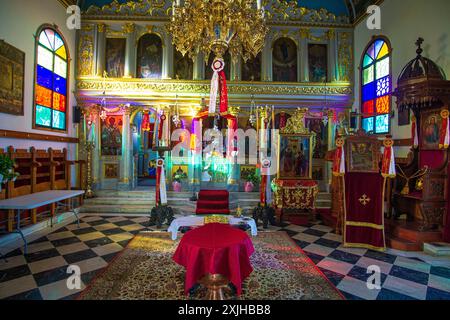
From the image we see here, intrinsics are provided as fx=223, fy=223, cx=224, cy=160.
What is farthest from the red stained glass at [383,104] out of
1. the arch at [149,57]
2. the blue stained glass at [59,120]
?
the blue stained glass at [59,120]

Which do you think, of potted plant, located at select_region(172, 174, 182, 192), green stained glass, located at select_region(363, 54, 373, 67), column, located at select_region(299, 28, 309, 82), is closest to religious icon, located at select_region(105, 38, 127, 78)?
potted plant, located at select_region(172, 174, 182, 192)

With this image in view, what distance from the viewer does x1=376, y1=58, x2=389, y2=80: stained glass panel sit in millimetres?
7332

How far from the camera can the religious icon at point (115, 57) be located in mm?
9078

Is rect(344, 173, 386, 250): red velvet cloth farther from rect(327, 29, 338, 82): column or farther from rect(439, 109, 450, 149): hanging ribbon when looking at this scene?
rect(327, 29, 338, 82): column

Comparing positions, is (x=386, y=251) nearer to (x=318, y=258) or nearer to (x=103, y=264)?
(x=318, y=258)

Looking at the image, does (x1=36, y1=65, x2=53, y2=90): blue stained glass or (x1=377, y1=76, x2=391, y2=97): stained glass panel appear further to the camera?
(x1=377, y1=76, x2=391, y2=97): stained glass panel

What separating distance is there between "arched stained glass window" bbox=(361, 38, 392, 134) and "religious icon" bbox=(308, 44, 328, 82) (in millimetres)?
1410

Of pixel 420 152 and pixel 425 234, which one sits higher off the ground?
pixel 420 152

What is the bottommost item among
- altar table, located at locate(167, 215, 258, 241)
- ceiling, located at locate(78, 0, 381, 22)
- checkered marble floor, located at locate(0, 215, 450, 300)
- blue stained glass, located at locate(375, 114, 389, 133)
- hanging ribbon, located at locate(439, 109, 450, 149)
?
checkered marble floor, located at locate(0, 215, 450, 300)

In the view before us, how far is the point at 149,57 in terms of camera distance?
916cm

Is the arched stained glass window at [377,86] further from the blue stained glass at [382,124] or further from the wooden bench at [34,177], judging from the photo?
the wooden bench at [34,177]

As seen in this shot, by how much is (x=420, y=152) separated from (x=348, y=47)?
228 inches

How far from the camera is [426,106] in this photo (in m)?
5.35
